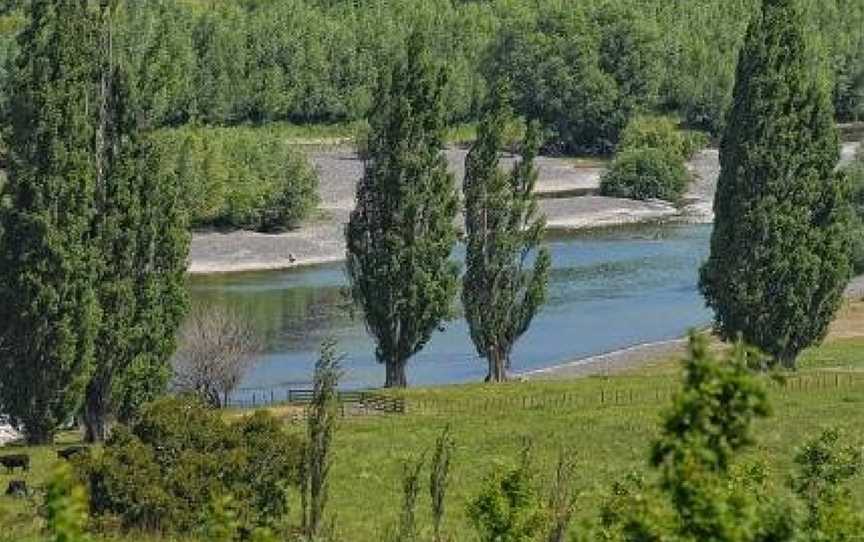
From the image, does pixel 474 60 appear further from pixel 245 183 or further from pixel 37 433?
pixel 37 433

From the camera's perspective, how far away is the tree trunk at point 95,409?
56469 millimetres

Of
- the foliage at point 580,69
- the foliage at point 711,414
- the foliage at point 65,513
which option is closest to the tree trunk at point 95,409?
the foliage at point 65,513

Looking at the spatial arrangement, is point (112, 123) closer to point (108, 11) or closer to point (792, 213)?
point (108, 11)

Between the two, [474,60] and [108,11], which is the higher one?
[108,11]

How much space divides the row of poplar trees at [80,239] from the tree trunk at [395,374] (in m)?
11.7

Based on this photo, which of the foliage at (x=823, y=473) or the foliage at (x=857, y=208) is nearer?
the foliage at (x=823, y=473)

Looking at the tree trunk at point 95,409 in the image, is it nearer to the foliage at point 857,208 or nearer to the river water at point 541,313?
the river water at point 541,313

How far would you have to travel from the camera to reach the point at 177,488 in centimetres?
3884

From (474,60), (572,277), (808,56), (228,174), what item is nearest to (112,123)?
(808,56)

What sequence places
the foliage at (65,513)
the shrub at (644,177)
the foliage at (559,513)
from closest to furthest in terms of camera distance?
the foliage at (65,513), the foliage at (559,513), the shrub at (644,177)

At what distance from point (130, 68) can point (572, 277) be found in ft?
162

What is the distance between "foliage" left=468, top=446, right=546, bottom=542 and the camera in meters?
28.6

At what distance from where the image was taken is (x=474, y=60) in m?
175

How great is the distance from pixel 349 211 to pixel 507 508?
10218cm
